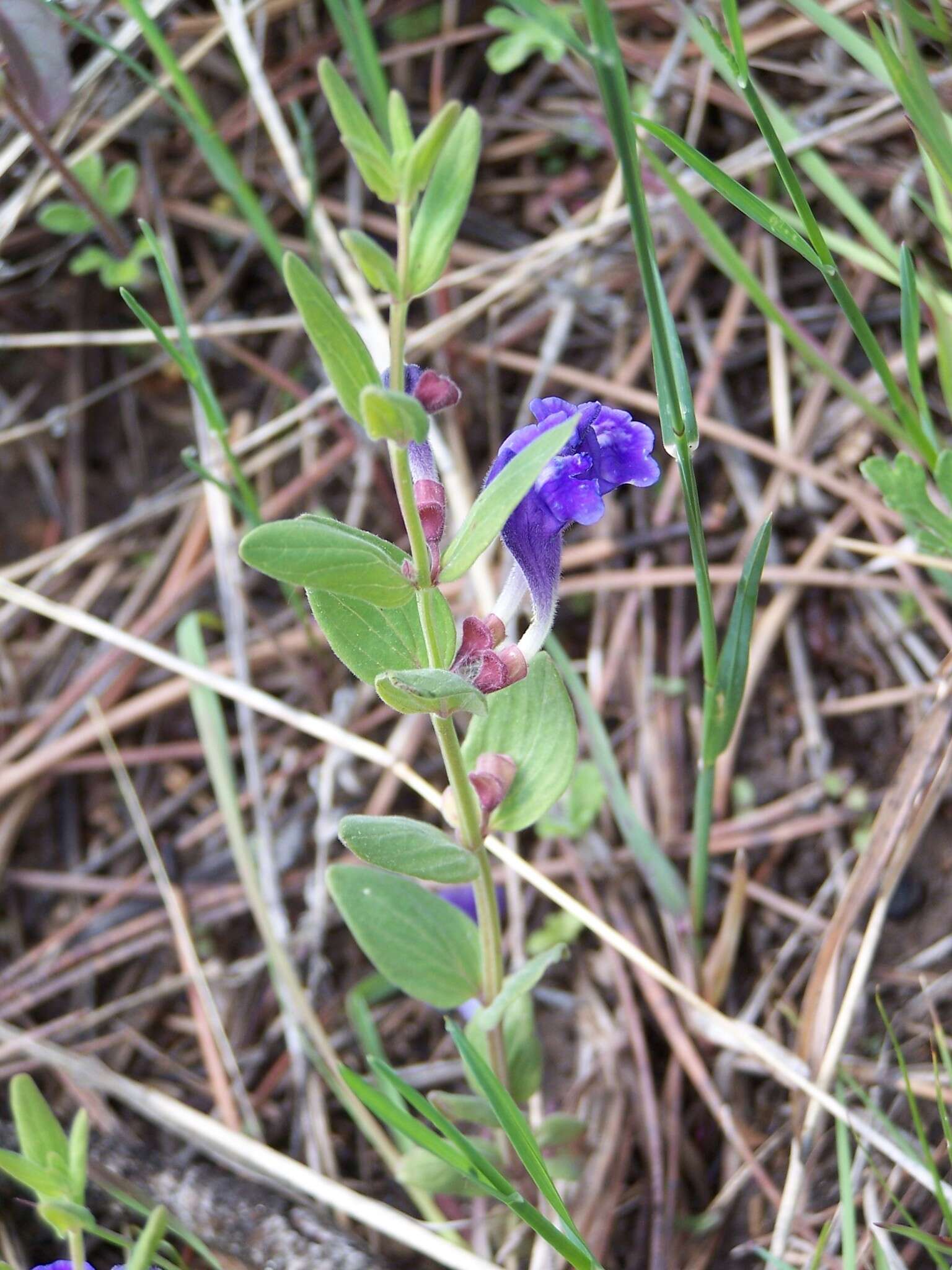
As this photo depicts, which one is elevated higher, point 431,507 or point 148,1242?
point 431,507

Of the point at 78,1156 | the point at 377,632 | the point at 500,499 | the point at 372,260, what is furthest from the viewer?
the point at 377,632

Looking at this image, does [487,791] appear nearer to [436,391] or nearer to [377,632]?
[377,632]

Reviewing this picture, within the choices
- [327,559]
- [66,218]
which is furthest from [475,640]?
[66,218]

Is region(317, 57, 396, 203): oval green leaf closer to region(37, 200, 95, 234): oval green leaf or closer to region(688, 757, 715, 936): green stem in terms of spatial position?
region(688, 757, 715, 936): green stem

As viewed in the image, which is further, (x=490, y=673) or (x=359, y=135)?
(x=490, y=673)

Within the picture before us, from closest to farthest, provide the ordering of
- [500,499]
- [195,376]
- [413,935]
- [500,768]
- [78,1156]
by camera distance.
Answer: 1. [500,499]
2. [78,1156]
3. [500,768]
4. [413,935]
5. [195,376]

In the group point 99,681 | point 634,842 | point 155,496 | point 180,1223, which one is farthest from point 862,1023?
point 155,496

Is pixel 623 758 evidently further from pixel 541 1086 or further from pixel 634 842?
pixel 541 1086

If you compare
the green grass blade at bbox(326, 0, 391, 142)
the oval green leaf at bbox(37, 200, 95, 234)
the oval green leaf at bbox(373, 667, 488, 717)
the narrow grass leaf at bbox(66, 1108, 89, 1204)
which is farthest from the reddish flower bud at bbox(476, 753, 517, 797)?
the oval green leaf at bbox(37, 200, 95, 234)
